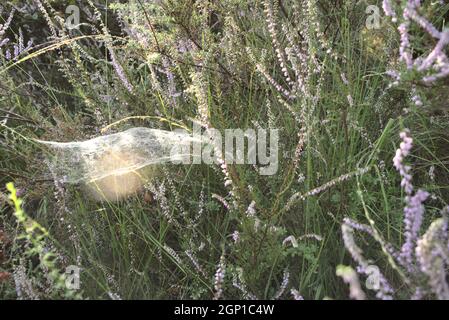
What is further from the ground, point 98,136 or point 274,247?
point 98,136

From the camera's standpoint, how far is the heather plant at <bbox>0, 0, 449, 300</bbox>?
2074 mm

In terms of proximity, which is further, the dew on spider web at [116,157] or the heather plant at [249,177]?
the dew on spider web at [116,157]

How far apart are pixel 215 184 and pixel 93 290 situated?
32.3 inches

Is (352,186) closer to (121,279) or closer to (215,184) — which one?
(215,184)

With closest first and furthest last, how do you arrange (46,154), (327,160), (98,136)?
(327,160), (46,154), (98,136)

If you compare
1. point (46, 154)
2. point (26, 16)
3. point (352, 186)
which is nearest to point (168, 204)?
point (46, 154)

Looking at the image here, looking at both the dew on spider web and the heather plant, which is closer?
the heather plant

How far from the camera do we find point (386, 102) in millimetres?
2670

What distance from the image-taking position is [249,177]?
251 centimetres

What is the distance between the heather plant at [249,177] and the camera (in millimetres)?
2074
